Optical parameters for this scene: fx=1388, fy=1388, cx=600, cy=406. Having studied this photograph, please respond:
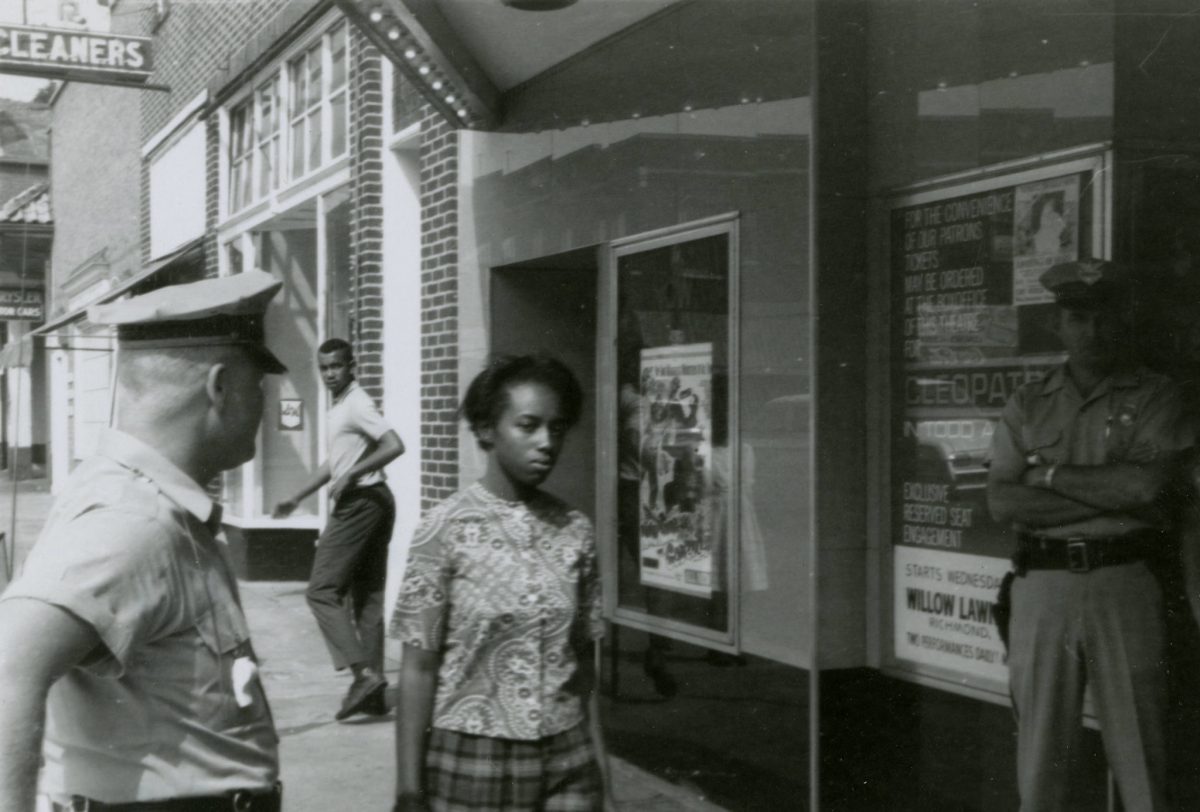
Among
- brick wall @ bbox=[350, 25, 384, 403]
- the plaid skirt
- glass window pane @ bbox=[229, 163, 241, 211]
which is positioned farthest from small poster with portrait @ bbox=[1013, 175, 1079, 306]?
glass window pane @ bbox=[229, 163, 241, 211]

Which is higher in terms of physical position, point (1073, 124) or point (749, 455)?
point (1073, 124)

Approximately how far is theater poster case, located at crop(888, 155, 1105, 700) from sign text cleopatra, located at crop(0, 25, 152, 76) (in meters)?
9.89

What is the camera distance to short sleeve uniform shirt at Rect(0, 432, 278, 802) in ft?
6.44

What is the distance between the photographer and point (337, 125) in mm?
11023

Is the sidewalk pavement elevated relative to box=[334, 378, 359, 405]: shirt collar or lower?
lower

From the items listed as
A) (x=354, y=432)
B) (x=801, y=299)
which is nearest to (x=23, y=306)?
(x=354, y=432)

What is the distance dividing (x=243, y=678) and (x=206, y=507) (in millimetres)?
281

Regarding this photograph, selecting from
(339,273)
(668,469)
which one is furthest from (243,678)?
(339,273)

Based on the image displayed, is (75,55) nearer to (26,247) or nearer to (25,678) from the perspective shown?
(25,678)

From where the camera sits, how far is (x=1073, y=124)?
4.13 m

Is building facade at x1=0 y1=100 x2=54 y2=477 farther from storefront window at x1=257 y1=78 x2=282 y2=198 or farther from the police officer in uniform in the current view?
the police officer in uniform

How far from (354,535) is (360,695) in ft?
2.84

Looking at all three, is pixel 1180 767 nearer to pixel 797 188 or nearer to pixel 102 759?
pixel 797 188

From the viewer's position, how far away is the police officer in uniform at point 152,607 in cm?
189
